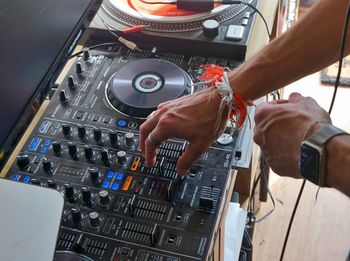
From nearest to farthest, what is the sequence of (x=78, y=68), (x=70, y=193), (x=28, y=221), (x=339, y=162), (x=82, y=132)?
1. (x=28, y=221)
2. (x=339, y=162)
3. (x=70, y=193)
4. (x=82, y=132)
5. (x=78, y=68)

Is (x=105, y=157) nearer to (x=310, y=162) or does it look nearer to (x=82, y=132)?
(x=82, y=132)

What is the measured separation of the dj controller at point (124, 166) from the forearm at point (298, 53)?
0.10 m

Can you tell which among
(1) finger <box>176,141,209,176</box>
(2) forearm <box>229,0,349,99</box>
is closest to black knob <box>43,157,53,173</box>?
(1) finger <box>176,141,209,176</box>

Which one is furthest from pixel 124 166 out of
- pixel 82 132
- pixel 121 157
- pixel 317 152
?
pixel 317 152

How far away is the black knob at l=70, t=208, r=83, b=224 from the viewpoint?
865 millimetres

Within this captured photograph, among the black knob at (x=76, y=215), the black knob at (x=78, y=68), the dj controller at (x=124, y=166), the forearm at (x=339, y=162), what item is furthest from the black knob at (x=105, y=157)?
the forearm at (x=339, y=162)

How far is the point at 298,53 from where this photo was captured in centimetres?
95

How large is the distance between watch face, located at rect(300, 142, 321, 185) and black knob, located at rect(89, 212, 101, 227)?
13.7 inches

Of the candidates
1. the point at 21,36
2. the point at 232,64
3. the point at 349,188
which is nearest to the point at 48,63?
the point at 21,36

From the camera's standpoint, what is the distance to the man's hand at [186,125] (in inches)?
36.3

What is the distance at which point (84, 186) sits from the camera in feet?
3.03

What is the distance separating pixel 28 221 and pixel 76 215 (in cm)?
27

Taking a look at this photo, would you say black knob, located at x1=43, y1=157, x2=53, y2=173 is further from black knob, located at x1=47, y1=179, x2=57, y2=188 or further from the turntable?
the turntable

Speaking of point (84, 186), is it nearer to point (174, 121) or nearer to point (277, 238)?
point (174, 121)
